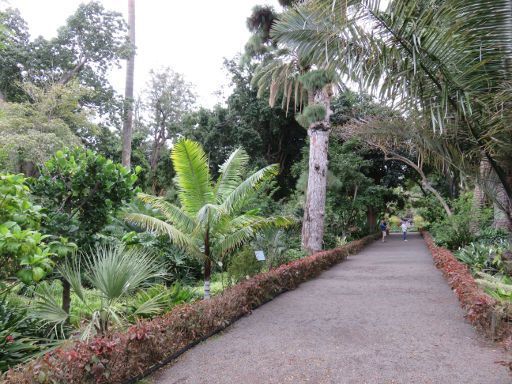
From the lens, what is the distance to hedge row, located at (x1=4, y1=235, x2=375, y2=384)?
3268 millimetres

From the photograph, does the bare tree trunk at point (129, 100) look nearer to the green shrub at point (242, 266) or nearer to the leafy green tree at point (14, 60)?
the leafy green tree at point (14, 60)

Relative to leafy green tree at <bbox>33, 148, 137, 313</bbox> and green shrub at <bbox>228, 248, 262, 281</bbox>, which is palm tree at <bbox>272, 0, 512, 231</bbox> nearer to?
leafy green tree at <bbox>33, 148, 137, 313</bbox>

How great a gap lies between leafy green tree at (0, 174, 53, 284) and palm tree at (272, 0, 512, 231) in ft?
10.5

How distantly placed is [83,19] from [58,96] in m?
4.67

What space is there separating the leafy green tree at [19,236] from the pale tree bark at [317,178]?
1085 cm

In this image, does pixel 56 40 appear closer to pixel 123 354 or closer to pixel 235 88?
pixel 235 88

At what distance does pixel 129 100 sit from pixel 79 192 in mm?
15554

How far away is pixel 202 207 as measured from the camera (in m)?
6.60

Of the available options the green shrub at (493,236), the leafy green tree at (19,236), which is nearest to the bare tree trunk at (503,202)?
the leafy green tree at (19,236)

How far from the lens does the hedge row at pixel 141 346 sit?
3.27 metres

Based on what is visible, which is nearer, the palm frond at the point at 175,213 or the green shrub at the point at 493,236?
the palm frond at the point at 175,213

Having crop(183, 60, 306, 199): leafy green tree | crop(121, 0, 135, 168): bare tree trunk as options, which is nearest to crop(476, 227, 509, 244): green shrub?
crop(183, 60, 306, 199): leafy green tree

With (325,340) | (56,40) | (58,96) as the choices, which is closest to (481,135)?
(325,340)

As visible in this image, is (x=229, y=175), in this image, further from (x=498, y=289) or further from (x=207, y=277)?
(x=498, y=289)
